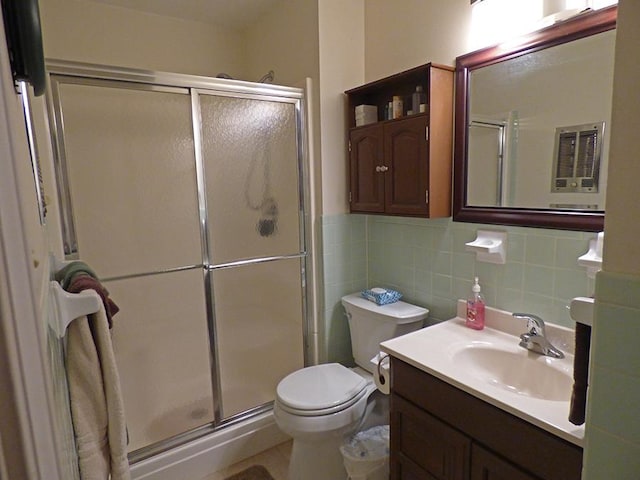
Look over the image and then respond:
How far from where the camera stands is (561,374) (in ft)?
4.05

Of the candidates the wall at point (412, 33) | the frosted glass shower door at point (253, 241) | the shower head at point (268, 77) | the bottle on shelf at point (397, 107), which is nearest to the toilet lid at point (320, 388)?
the frosted glass shower door at point (253, 241)

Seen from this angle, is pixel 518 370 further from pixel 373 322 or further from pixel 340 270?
pixel 340 270

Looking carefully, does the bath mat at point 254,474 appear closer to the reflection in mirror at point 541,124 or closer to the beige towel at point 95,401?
the beige towel at point 95,401

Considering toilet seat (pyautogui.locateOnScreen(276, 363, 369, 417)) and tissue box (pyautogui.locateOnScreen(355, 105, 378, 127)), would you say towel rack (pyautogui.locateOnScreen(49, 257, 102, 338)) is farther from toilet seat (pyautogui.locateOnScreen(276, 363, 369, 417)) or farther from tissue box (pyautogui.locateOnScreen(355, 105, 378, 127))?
tissue box (pyautogui.locateOnScreen(355, 105, 378, 127))

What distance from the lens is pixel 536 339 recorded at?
1343 mm

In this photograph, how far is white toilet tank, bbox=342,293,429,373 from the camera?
179cm

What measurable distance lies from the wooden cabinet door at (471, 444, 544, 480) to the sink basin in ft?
0.85

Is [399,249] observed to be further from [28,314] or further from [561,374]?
[28,314]

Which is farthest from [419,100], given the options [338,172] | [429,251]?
[429,251]

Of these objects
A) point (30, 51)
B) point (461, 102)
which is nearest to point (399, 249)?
point (461, 102)

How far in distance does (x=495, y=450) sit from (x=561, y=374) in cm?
36

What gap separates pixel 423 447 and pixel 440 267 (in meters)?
0.80

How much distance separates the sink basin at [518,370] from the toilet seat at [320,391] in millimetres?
551

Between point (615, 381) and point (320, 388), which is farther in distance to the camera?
point (320, 388)
